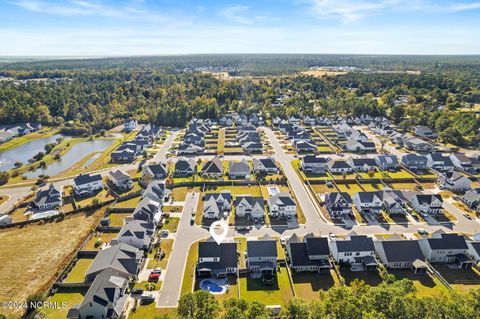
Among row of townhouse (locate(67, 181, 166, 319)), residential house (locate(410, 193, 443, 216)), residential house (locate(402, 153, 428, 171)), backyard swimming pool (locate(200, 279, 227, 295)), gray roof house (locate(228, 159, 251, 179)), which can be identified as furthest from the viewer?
residential house (locate(402, 153, 428, 171))

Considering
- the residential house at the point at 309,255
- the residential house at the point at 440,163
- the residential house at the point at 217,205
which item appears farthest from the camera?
the residential house at the point at 440,163

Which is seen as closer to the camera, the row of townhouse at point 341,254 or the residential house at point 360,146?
the row of townhouse at point 341,254

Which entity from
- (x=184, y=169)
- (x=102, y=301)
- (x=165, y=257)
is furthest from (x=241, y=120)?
(x=102, y=301)

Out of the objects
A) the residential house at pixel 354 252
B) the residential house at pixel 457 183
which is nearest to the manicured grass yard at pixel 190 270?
the residential house at pixel 354 252

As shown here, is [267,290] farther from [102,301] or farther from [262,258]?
[102,301]

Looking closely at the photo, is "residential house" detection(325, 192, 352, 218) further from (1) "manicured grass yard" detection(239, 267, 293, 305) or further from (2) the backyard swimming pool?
(2) the backyard swimming pool

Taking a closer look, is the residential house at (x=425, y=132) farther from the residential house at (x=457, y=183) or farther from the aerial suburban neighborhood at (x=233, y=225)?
the residential house at (x=457, y=183)

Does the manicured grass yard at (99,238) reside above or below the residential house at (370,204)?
below

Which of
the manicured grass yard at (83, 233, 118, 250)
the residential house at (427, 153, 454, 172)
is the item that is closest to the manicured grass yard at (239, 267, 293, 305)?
the manicured grass yard at (83, 233, 118, 250)
